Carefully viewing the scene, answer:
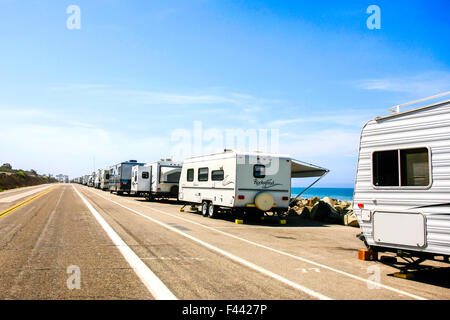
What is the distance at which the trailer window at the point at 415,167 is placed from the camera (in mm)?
6945

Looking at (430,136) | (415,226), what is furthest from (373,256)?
(430,136)

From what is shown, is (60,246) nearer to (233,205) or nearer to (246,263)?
(246,263)

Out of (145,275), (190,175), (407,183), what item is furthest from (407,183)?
(190,175)

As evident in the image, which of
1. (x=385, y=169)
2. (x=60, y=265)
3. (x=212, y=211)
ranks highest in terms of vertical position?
(x=385, y=169)

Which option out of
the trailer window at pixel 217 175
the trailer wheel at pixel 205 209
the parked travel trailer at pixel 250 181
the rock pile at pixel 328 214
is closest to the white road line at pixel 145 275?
the parked travel trailer at pixel 250 181

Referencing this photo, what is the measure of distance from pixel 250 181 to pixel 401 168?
9185 mm

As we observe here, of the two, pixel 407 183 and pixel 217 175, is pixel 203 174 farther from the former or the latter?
pixel 407 183

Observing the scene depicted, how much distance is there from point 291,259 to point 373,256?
6.81ft

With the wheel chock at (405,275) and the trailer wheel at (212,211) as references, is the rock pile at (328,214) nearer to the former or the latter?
the trailer wheel at (212,211)

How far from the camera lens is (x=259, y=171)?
1639 centimetres

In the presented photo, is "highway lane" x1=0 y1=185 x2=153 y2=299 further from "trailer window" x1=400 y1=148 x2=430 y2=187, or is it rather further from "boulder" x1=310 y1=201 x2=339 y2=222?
"boulder" x1=310 y1=201 x2=339 y2=222

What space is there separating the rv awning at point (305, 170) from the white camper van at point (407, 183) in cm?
954

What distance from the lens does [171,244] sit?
942 cm

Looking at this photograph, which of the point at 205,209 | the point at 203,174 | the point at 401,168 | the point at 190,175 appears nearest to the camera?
the point at 401,168
